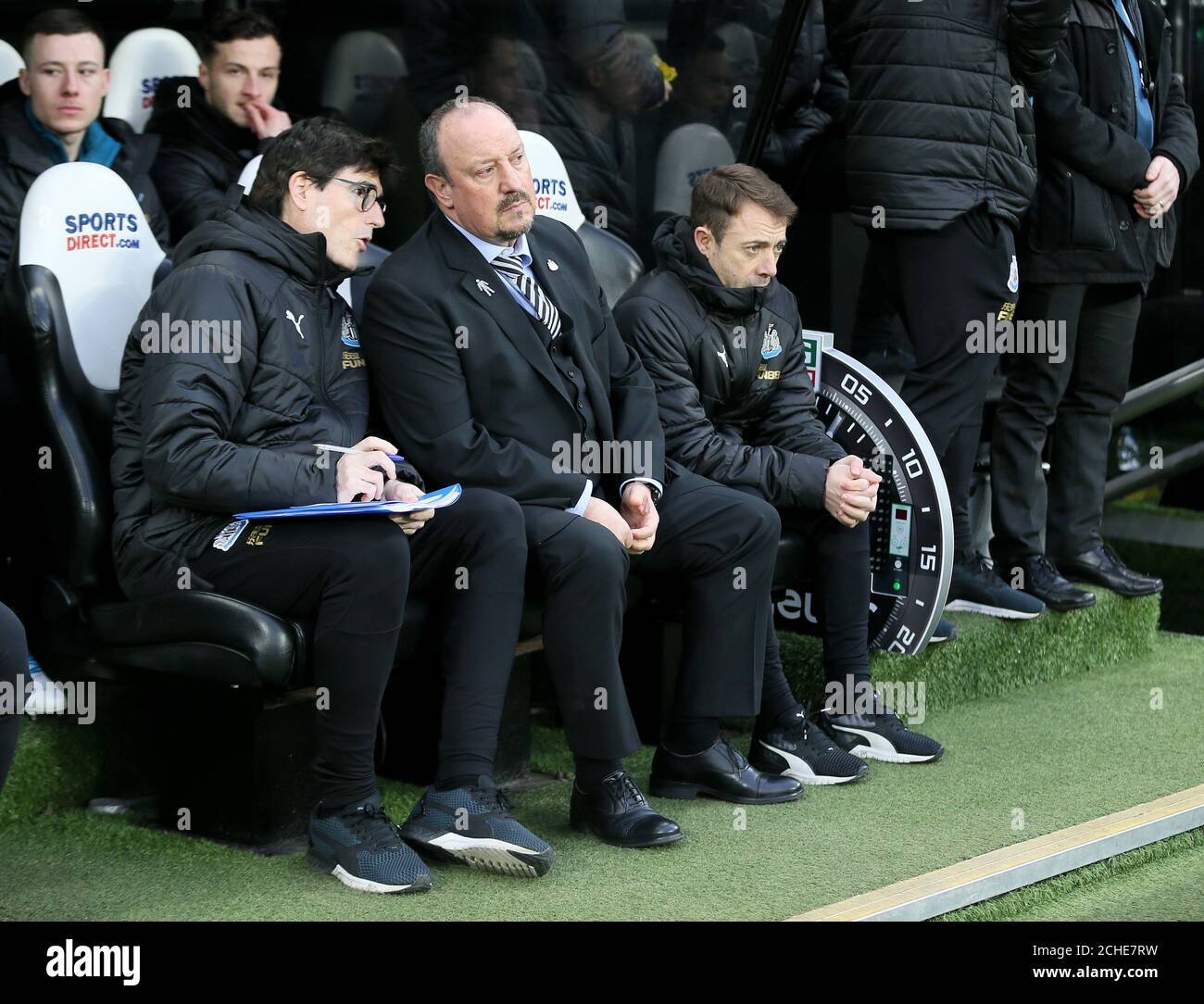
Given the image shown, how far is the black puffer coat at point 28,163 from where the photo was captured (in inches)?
177

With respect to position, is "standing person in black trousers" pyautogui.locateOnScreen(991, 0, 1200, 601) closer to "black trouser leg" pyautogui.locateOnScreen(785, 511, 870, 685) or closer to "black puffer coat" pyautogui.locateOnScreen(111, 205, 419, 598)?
"black trouser leg" pyautogui.locateOnScreen(785, 511, 870, 685)

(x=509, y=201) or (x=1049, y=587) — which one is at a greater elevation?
(x=509, y=201)

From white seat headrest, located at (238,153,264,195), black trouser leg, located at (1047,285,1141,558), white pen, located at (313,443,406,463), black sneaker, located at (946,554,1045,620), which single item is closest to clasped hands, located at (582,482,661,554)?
white pen, located at (313,443,406,463)

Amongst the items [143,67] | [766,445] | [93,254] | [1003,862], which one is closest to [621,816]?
[1003,862]

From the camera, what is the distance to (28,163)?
454 centimetres

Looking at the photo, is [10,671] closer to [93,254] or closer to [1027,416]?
[93,254]

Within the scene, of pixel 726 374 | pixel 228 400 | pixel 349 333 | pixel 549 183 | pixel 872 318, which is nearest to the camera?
pixel 228 400

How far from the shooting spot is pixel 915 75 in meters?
4.38

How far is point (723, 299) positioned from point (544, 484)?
0.70 m

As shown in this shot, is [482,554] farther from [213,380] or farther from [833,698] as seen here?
[833,698]

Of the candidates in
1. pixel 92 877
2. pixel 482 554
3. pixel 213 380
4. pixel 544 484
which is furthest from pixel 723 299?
pixel 92 877

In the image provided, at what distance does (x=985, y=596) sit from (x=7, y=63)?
9.76ft

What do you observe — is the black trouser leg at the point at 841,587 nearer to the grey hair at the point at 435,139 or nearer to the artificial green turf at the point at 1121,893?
the artificial green turf at the point at 1121,893

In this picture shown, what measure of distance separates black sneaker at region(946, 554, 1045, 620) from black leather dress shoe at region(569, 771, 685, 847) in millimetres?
1488
